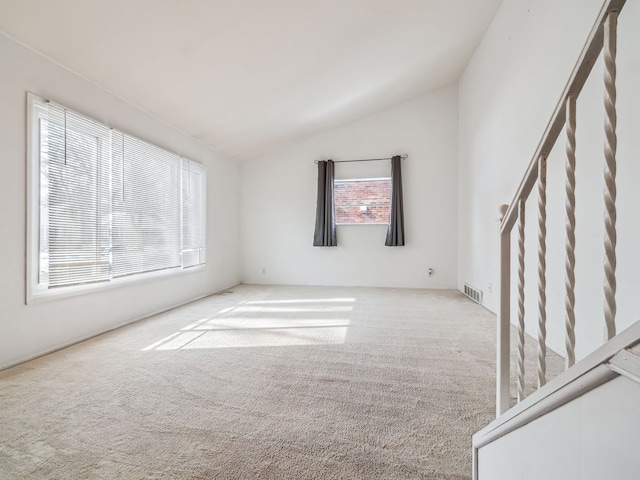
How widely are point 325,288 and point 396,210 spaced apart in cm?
181

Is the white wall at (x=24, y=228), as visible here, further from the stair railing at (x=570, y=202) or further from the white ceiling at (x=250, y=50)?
the stair railing at (x=570, y=202)

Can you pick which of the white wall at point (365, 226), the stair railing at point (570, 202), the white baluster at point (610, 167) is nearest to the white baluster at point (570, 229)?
the stair railing at point (570, 202)

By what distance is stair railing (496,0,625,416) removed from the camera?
24.2 inches

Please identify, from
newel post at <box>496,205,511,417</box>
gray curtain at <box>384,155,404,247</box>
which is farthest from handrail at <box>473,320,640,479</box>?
gray curtain at <box>384,155,404,247</box>

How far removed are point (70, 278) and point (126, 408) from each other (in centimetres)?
148

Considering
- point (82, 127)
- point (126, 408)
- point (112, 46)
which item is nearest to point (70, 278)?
point (82, 127)

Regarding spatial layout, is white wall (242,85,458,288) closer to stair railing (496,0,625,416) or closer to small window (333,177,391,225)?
small window (333,177,391,225)

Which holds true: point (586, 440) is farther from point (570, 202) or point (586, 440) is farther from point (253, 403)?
point (253, 403)

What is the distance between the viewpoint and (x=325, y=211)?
200 inches

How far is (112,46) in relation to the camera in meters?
2.19

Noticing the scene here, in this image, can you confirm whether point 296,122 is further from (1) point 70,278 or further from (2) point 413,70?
(1) point 70,278

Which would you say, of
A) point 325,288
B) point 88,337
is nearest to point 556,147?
point 325,288

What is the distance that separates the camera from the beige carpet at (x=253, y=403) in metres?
1.12

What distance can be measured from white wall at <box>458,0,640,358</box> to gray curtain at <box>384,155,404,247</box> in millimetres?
1062
